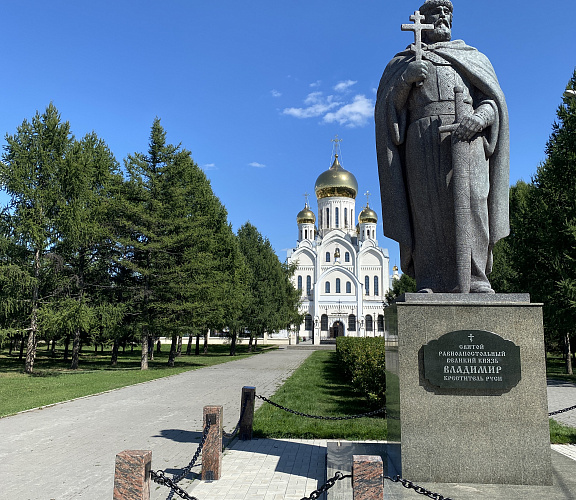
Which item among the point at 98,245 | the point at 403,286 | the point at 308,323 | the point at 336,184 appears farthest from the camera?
the point at 336,184

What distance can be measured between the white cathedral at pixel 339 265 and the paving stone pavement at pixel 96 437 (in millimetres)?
46526

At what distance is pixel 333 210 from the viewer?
66.4 m

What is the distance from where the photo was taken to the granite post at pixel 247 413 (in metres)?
7.43

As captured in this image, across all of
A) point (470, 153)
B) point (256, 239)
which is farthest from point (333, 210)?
point (470, 153)

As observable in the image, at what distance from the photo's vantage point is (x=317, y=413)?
10.1 meters

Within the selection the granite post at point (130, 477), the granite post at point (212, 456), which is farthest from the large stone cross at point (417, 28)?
the granite post at point (212, 456)

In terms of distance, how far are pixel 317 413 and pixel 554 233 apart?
39.5ft

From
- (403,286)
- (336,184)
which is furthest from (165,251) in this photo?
(336,184)

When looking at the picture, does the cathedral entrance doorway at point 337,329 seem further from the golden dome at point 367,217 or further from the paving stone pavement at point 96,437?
the paving stone pavement at point 96,437

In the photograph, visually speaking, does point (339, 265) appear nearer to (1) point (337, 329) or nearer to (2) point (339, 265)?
(2) point (339, 265)

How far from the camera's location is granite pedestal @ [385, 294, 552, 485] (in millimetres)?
4180

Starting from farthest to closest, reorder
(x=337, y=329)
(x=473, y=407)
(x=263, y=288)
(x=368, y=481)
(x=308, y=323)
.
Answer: (x=308, y=323) → (x=337, y=329) → (x=263, y=288) → (x=473, y=407) → (x=368, y=481)

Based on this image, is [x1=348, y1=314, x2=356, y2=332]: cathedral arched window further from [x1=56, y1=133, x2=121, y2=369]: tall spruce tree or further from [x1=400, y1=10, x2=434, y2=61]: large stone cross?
[x1=400, y1=10, x2=434, y2=61]: large stone cross

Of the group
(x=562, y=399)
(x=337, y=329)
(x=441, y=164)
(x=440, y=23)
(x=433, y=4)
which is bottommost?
(x=562, y=399)
